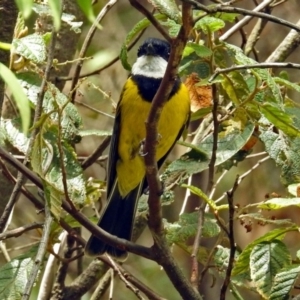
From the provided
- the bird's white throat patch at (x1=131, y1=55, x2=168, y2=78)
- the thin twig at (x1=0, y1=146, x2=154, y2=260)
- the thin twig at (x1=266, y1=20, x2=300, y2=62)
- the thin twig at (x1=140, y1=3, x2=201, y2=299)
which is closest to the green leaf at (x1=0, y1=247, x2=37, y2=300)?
the thin twig at (x1=0, y1=146, x2=154, y2=260)

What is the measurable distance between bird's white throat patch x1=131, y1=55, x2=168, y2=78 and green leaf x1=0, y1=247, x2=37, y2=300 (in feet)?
3.31

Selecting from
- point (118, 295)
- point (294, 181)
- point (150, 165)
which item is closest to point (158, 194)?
point (150, 165)

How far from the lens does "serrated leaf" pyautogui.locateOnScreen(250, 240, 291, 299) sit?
1.96m

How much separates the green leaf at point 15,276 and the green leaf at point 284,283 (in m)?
0.71

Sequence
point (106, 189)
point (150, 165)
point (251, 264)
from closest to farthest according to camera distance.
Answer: point (150, 165) → point (251, 264) → point (106, 189)

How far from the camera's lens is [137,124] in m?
2.85

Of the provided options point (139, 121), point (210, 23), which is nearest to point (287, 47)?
point (139, 121)

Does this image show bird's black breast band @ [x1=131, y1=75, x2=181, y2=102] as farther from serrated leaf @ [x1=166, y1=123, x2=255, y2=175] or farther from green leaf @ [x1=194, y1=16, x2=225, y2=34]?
green leaf @ [x1=194, y1=16, x2=225, y2=34]

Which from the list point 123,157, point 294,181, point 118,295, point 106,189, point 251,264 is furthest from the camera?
point 118,295

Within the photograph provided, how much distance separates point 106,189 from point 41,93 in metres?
0.97

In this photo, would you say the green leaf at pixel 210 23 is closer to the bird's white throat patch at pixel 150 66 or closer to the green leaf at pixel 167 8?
the green leaf at pixel 167 8

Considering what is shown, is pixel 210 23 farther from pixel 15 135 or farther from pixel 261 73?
pixel 15 135

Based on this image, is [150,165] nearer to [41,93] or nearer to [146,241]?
[41,93]

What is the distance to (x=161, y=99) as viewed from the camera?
152 cm
